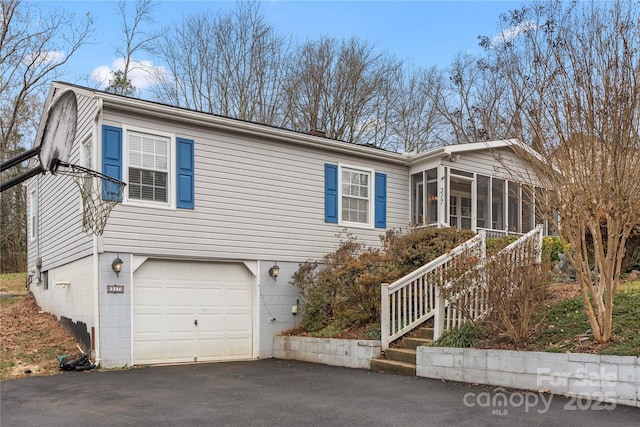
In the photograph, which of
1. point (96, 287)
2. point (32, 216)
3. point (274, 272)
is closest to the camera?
point (96, 287)

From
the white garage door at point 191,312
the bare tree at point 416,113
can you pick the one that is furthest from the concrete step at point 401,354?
the bare tree at point 416,113

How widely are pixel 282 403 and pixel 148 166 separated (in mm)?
5683

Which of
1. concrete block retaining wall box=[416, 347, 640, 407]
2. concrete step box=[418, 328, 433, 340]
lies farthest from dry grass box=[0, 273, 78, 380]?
concrete block retaining wall box=[416, 347, 640, 407]

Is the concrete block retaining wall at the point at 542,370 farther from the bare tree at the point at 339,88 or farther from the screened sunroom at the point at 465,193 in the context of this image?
the bare tree at the point at 339,88

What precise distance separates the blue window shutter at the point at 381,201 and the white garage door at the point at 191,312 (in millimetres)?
3694

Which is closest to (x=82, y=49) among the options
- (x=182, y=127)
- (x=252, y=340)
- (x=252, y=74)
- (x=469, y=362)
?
(x=252, y=74)

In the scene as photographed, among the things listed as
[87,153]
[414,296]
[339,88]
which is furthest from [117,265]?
[339,88]

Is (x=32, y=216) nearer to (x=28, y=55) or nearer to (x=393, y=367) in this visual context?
(x=28, y=55)

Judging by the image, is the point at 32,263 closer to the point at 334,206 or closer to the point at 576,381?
the point at 334,206

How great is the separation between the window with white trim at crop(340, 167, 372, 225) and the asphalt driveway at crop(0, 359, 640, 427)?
4.94 meters

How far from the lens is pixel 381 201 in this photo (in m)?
13.2

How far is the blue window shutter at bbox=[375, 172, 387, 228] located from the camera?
43.2 feet

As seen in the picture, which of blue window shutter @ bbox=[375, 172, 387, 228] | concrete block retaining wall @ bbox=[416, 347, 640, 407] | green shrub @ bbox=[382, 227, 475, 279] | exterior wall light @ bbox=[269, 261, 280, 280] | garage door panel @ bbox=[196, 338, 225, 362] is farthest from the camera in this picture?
blue window shutter @ bbox=[375, 172, 387, 228]

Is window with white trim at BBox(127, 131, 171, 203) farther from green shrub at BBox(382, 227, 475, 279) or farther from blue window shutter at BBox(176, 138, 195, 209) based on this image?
green shrub at BBox(382, 227, 475, 279)
